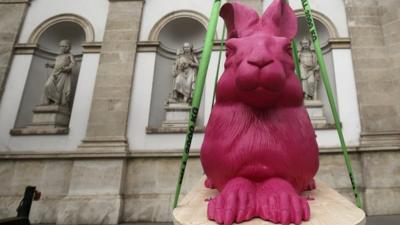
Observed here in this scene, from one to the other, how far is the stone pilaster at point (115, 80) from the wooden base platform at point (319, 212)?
4168 mm

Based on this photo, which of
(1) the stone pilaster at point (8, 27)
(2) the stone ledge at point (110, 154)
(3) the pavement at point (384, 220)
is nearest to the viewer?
(3) the pavement at point (384, 220)

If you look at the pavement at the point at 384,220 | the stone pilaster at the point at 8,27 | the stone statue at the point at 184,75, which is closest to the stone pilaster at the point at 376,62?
the pavement at the point at 384,220

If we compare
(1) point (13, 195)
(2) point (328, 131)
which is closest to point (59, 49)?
(1) point (13, 195)

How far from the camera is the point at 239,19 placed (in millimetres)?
1828

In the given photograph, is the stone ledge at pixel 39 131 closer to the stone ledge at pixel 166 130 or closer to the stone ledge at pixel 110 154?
the stone ledge at pixel 110 154

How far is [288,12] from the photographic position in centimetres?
186

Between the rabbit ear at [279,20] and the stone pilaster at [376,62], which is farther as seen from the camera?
the stone pilaster at [376,62]

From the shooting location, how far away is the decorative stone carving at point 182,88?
600 cm

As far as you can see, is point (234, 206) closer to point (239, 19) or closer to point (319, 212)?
point (319, 212)

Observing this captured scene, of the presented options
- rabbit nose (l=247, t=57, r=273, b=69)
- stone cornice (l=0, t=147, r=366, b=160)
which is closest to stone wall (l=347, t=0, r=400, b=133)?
stone cornice (l=0, t=147, r=366, b=160)

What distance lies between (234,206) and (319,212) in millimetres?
421

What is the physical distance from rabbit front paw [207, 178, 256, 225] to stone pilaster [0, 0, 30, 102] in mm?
6681

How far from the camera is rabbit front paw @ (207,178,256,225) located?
4.15 ft

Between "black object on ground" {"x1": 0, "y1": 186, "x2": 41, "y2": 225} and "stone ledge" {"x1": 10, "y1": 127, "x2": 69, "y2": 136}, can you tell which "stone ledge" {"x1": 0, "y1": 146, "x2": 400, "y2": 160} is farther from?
"black object on ground" {"x1": 0, "y1": 186, "x2": 41, "y2": 225}
